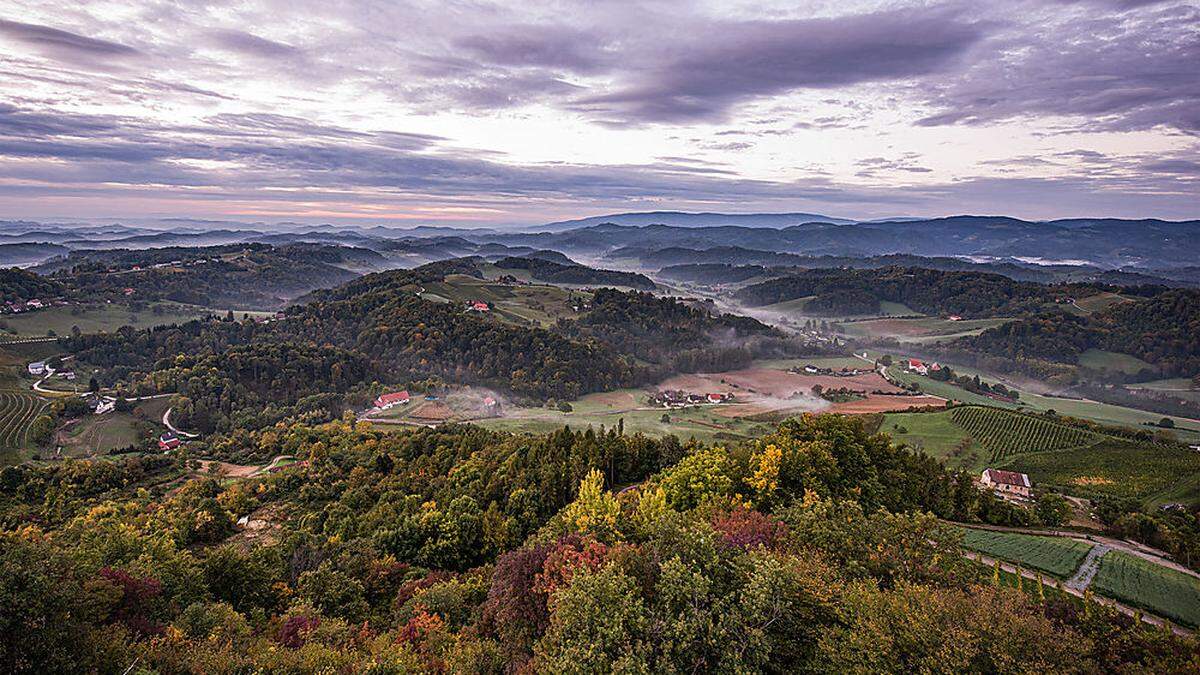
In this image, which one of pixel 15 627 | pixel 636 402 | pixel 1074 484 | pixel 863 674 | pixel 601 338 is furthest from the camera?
pixel 601 338

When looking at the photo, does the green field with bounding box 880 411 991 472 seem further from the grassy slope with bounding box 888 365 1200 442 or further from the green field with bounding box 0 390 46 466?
the green field with bounding box 0 390 46 466

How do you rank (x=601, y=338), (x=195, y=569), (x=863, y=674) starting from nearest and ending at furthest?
(x=863, y=674) < (x=195, y=569) < (x=601, y=338)

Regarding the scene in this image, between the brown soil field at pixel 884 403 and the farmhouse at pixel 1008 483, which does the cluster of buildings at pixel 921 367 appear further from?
the farmhouse at pixel 1008 483

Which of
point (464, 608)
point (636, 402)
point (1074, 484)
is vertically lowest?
point (636, 402)

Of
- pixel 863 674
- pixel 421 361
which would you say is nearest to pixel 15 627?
pixel 863 674

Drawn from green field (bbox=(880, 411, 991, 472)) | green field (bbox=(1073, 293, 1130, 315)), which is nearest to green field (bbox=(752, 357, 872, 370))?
green field (bbox=(880, 411, 991, 472))

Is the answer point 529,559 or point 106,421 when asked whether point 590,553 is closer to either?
point 529,559

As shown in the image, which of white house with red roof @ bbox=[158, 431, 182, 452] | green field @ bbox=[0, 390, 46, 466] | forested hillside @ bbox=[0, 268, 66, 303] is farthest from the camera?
forested hillside @ bbox=[0, 268, 66, 303]
